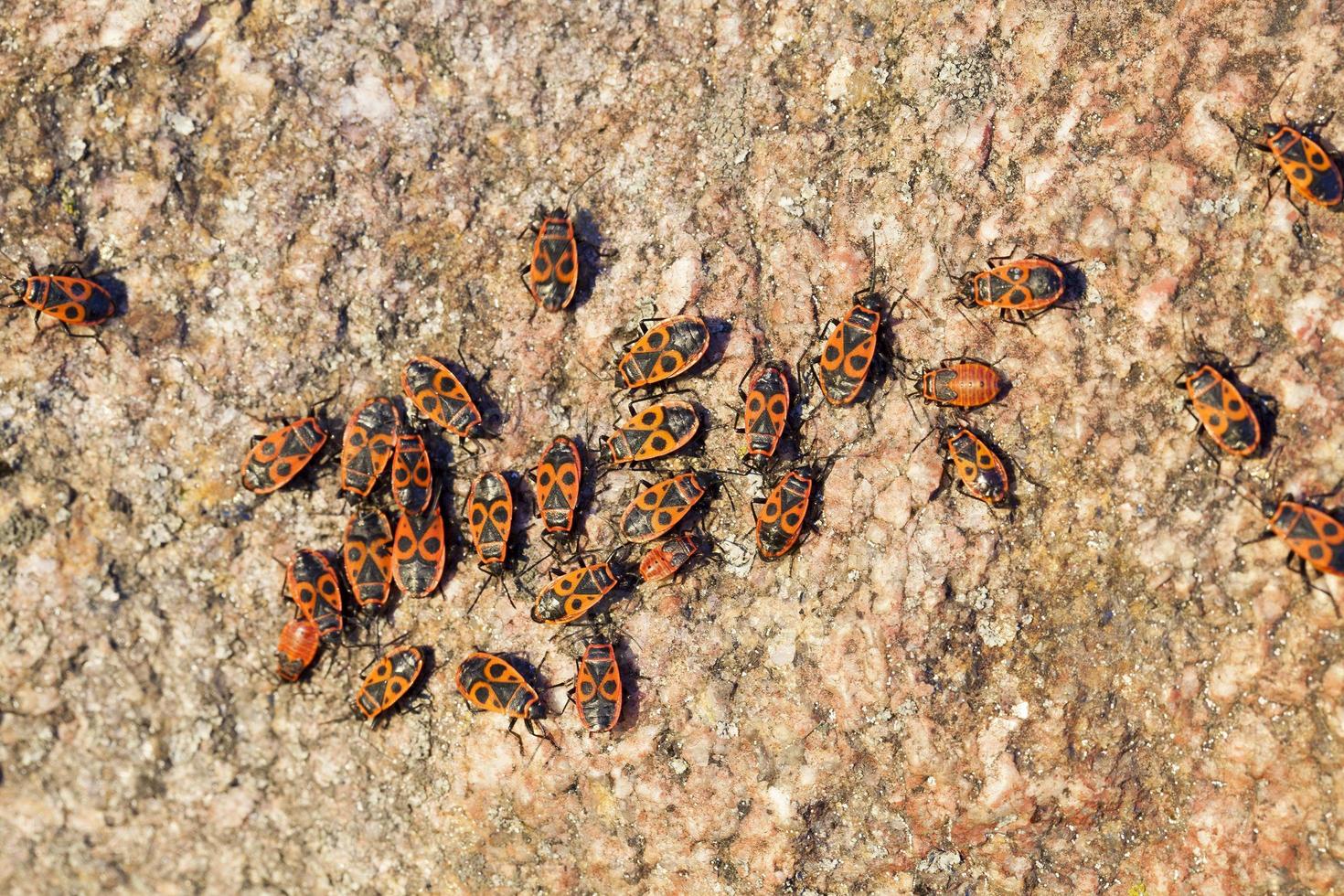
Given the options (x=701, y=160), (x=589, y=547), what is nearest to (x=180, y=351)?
(x=589, y=547)

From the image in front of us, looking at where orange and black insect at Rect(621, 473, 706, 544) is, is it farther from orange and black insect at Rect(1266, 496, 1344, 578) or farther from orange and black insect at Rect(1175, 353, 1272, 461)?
orange and black insect at Rect(1266, 496, 1344, 578)

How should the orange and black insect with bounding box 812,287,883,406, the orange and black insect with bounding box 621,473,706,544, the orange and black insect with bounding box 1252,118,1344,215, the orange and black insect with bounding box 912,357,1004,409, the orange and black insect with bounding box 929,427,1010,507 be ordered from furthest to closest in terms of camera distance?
the orange and black insect with bounding box 621,473,706,544 → the orange and black insect with bounding box 812,287,883,406 → the orange and black insect with bounding box 912,357,1004,409 → the orange and black insect with bounding box 929,427,1010,507 → the orange and black insect with bounding box 1252,118,1344,215

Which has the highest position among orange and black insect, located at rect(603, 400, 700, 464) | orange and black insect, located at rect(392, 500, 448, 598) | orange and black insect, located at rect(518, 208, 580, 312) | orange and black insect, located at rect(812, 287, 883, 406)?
orange and black insect, located at rect(518, 208, 580, 312)

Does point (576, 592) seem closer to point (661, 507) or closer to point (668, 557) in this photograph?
point (668, 557)

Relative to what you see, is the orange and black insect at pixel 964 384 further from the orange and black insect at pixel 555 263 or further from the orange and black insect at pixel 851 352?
the orange and black insect at pixel 555 263

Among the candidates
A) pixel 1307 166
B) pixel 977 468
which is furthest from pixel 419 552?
pixel 1307 166

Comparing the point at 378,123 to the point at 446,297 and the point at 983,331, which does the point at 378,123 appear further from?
the point at 983,331

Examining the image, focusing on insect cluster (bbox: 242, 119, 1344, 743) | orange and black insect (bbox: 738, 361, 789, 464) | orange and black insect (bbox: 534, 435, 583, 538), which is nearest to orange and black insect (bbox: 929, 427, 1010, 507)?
insect cluster (bbox: 242, 119, 1344, 743)
